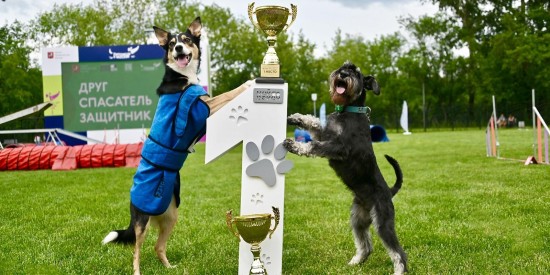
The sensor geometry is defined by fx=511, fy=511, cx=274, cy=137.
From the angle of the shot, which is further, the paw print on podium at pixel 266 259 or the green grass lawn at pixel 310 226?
the green grass lawn at pixel 310 226

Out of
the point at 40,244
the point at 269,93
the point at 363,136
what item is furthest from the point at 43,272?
the point at 363,136

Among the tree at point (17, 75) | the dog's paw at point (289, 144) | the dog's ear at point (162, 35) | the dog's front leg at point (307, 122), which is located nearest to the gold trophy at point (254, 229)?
the dog's paw at point (289, 144)

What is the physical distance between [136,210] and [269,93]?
→ 4.59ft

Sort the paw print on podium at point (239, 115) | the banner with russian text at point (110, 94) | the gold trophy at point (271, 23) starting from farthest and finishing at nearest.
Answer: the banner with russian text at point (110, 94)
the paw print on podium at point (239, 115)
the gold trophy at point (271, 23)

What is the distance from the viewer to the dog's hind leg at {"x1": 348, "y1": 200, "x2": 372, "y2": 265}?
4152 millimetres

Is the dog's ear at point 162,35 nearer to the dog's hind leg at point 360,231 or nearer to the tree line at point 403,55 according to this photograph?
the dog's hind leg at point 360,231

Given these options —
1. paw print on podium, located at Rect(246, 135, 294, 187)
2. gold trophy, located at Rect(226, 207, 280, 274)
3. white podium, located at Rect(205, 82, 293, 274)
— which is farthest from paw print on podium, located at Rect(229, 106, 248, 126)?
gold trophy, located at Rect(226, 207, 280, 274)

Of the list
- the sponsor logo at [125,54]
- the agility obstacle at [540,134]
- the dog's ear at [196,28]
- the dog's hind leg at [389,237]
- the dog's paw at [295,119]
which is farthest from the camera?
the sponsor logo at [125,54]

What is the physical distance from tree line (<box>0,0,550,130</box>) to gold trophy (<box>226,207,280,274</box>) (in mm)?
32340

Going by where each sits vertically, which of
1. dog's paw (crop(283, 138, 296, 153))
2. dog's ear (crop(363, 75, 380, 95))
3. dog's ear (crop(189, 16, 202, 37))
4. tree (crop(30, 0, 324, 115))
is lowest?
dog's paw (crop(283, 138, 296, 153))

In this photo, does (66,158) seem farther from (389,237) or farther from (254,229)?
(389,237)

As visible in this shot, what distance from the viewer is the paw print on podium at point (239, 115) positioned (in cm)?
376

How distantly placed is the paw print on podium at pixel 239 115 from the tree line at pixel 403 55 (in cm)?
3213

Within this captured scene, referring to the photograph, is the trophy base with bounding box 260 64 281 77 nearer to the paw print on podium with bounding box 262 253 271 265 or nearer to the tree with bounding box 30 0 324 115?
the paw print on podium with bounding box 262 253 271 265
